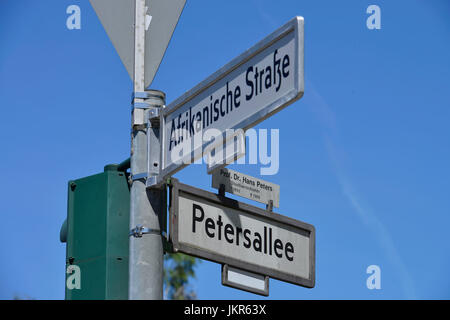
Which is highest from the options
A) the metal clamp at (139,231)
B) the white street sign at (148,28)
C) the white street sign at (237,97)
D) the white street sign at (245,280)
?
the white street sign at (148,28)

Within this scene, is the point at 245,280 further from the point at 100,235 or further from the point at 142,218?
the point at 100,235

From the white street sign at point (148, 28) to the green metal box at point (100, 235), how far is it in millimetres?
583

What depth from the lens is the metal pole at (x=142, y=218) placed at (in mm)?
5043

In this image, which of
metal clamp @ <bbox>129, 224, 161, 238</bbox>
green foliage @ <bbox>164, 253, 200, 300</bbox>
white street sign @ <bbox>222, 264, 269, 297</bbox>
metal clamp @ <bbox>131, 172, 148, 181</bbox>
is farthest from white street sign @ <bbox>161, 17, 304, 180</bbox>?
green foliage @ <bbox>164, 253, 200, 300</bbox>

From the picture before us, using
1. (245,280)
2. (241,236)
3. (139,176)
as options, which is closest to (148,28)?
(139,176)

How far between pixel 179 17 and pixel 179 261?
2239 centimetres

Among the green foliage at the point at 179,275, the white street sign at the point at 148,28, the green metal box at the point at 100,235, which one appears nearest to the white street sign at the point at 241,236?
the green metal box at the point at 100,235

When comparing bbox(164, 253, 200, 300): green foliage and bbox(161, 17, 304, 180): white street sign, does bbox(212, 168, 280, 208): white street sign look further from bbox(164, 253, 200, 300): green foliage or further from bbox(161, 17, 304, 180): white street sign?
bbox(164, 253, 200, 300): green foliage

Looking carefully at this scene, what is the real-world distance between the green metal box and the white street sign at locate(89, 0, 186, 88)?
0.58 meters

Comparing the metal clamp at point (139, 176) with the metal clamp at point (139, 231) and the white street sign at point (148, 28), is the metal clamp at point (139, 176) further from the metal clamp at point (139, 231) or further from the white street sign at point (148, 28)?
the white street sign at point (148, 28)

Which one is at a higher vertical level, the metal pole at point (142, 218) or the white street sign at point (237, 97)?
the white street sign at point (237, 97)

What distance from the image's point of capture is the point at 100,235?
17.0 feet

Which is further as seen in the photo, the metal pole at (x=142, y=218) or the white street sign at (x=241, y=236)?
the white street sign at (x=241, y=236)
